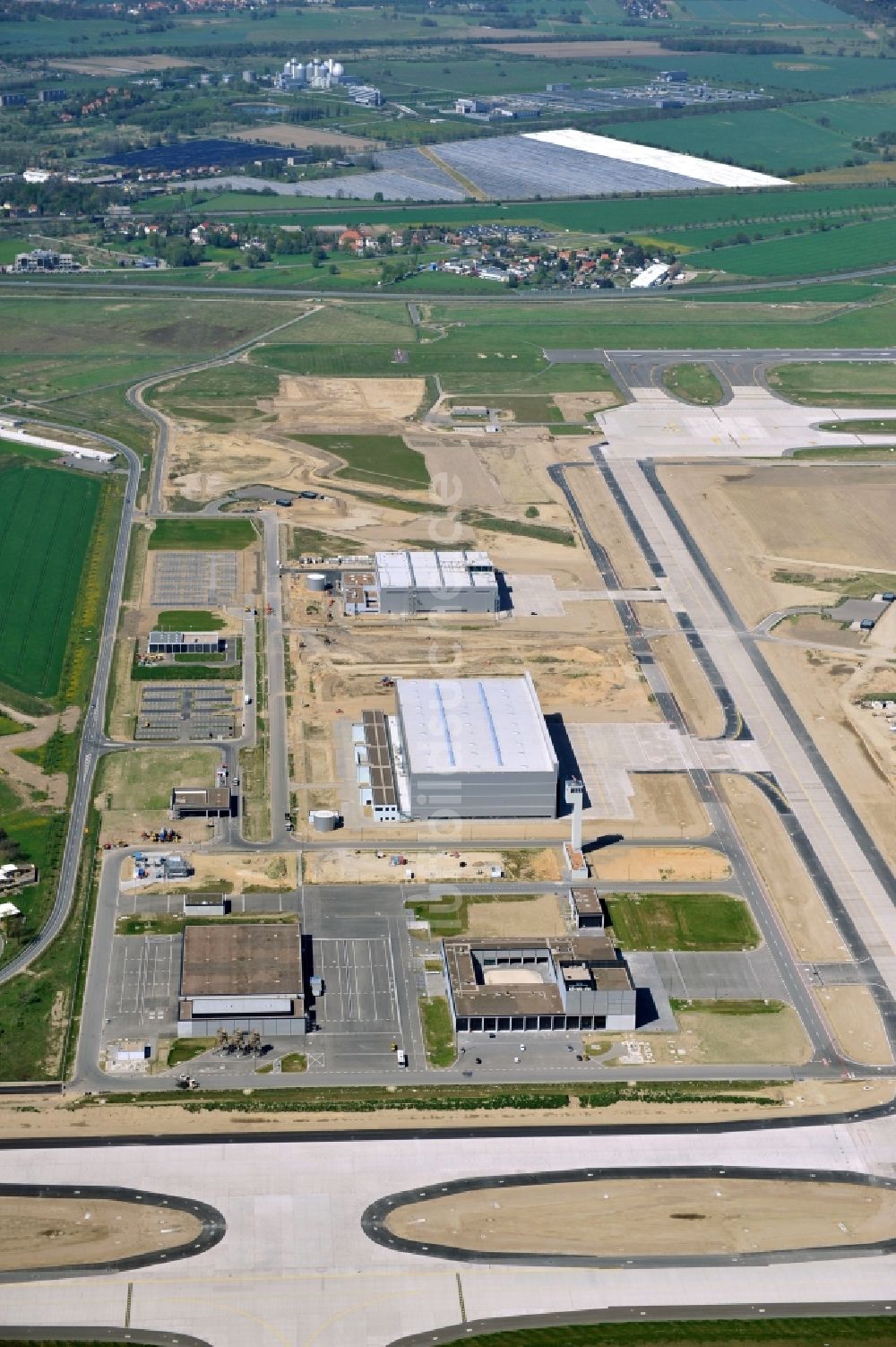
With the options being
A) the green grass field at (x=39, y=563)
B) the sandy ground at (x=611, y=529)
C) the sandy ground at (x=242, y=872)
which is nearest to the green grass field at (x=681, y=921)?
the sandy ground at (x=242, y=872)

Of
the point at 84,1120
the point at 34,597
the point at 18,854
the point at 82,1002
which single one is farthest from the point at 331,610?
the point at 84,1120

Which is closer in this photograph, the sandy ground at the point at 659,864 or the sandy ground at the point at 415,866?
the sandy ground at the point at 415,866

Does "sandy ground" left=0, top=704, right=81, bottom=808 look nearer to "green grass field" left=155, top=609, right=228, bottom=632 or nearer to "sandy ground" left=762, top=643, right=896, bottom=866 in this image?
"green grass field" left=155, top=609, right=228, bottom=632

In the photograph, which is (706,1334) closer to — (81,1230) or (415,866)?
(81,1230)

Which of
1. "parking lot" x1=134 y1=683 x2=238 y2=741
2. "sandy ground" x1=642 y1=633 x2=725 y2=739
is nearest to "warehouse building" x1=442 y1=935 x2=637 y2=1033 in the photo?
"sandy ground" x1=642 y1=633 x2=725 y2=739

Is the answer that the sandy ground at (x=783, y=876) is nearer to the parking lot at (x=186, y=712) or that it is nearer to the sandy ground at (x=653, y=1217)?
the sandy ground at (x=653, y=1217)

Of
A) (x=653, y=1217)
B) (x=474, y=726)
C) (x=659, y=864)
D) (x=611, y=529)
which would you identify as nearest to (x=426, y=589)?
(x=611, y=529)
